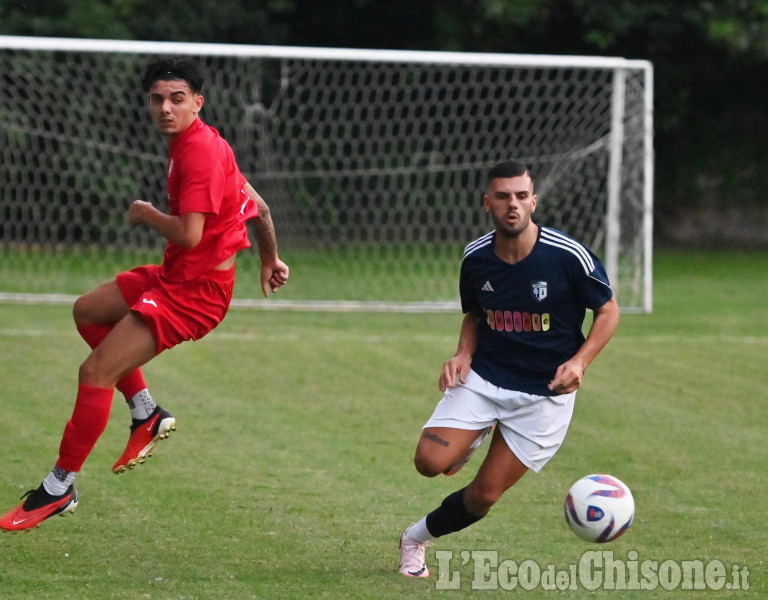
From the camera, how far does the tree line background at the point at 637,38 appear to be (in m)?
20.1

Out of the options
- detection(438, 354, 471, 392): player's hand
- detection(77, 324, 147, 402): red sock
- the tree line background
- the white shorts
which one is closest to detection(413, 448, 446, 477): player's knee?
the white shorts

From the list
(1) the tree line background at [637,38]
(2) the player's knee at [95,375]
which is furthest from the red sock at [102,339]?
(1) the tree line background at [637,38]

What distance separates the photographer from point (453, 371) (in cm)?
505

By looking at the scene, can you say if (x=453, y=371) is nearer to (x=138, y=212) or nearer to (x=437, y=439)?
(x=437, y=439)

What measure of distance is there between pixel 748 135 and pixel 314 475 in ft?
63.5

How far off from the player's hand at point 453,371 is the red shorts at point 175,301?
1.12 m

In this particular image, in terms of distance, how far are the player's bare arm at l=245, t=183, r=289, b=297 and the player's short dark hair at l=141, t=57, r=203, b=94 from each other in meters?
0.60

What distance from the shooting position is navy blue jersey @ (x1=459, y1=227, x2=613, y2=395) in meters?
5.00

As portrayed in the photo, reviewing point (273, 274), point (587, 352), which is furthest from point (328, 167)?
point (587, 352)

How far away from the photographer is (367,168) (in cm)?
1861

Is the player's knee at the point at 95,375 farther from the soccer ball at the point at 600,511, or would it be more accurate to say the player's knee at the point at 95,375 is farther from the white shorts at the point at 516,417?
the soccer ball at the point at 600,511

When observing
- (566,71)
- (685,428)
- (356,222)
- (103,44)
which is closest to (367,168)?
(356,222)

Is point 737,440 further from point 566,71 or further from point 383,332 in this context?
point 566,71

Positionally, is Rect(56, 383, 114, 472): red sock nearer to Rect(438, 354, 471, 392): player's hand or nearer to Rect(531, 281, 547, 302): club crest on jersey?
Rect(438, 354, 471, 392): player's hand
